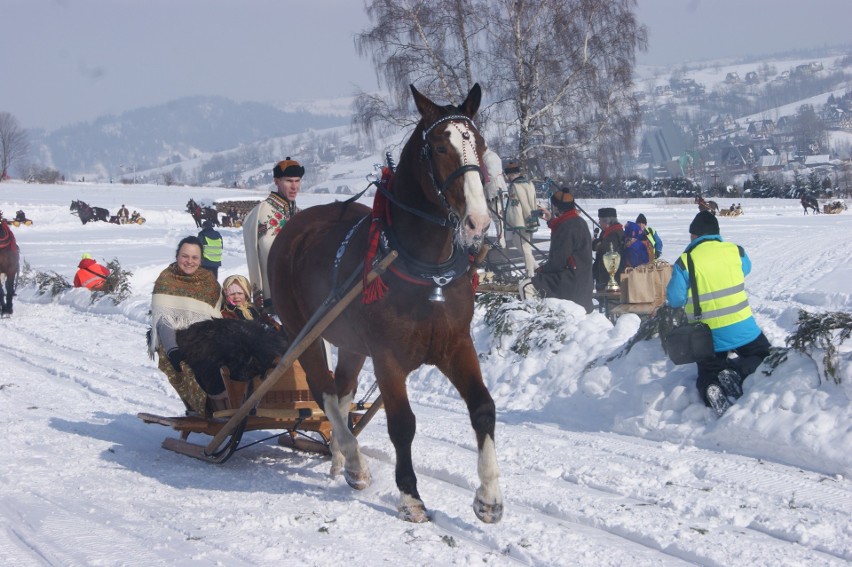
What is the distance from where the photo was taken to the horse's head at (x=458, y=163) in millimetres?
4777

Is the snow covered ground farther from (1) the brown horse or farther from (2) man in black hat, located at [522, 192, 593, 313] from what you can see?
(2) man in black hat, located at [522, 192, 593, 313]

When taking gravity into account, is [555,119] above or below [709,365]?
above

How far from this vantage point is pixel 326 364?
22.9 feet

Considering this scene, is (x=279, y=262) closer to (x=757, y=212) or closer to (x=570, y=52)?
(x=570, y=52)

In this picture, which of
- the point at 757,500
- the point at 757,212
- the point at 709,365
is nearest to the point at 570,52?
the point at 757,212

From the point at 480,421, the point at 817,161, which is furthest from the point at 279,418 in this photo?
the point at 817,161

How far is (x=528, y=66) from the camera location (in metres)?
27.2

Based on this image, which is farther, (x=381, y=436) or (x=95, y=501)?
(x=381, y=436)

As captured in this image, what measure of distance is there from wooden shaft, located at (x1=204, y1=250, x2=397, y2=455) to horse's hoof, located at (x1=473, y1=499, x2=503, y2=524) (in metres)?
1.37

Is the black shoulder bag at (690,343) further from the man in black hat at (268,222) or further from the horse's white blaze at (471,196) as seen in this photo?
the man in black hat at (268,222)

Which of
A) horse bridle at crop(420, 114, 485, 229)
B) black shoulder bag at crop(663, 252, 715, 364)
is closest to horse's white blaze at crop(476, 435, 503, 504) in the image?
horse bridle at crop(420, 114, 485, 229)

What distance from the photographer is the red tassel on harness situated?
216 inches

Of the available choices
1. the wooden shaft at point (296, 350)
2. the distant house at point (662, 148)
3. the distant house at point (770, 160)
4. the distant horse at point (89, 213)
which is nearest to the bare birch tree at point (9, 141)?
the distant horse at point (89, 213)

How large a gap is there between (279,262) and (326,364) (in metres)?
0.83
